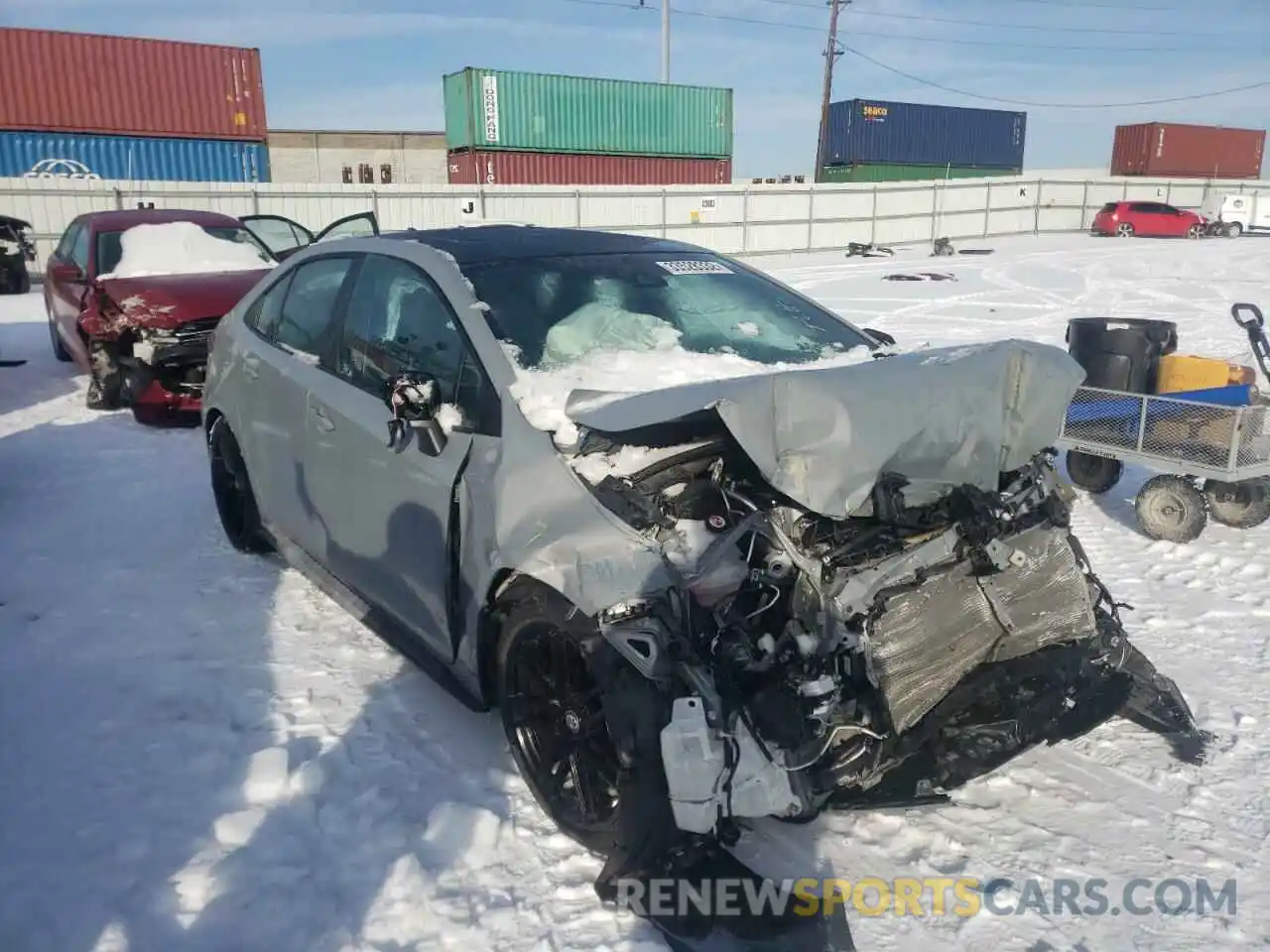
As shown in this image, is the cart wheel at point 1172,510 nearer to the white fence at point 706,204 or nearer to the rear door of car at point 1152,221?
the white fence at point 706,204

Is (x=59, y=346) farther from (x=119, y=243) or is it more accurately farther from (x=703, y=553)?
(x=703, y=553)

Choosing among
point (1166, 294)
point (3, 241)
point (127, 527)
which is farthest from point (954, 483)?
point (3, 241)

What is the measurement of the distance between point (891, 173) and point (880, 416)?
4612cm

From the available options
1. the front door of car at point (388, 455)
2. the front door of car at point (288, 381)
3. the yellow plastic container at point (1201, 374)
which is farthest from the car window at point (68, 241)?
the yellow plastic container at point (1201, 374)

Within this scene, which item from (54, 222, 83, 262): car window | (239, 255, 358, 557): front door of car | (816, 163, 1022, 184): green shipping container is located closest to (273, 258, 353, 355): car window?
(239, 255, 358, 557): front door of car

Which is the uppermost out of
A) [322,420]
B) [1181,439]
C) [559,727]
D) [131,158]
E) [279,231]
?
[131,158]

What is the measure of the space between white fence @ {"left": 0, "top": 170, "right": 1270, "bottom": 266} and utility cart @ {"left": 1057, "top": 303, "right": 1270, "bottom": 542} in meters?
20.0

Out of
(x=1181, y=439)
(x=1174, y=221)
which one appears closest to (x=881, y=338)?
(x=1181, y=439)

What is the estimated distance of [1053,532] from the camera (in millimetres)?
2906

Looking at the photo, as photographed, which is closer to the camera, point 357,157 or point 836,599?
point 836,599

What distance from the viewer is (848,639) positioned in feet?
7.79

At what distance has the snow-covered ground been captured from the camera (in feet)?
8.16

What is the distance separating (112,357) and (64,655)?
5.07 metres

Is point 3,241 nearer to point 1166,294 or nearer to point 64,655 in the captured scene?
point 64,655
